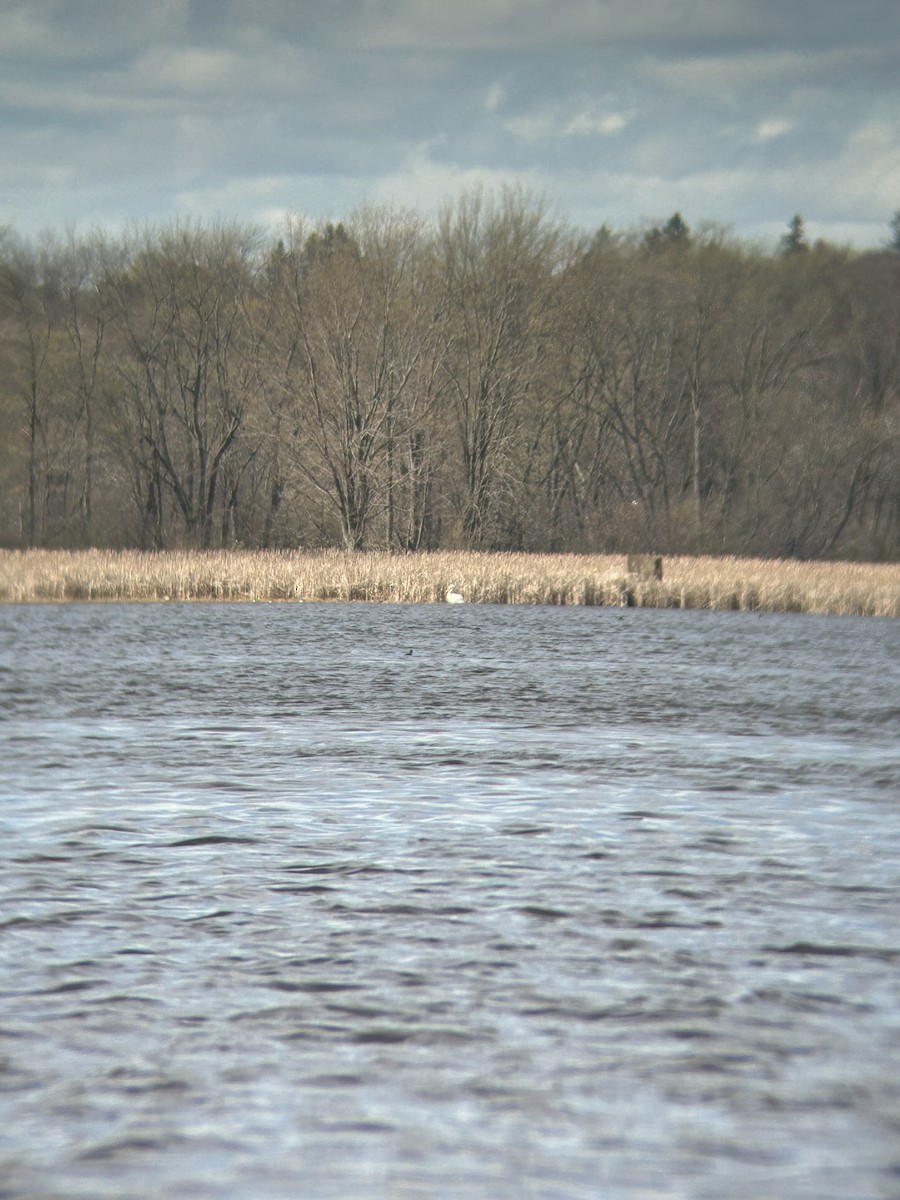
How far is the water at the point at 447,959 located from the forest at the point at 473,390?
29415 millimetres

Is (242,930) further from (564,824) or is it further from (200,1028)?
(564,824)

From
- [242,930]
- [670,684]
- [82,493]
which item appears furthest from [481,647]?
[82,493]

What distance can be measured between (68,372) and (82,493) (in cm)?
378

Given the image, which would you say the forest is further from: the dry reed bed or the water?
the water

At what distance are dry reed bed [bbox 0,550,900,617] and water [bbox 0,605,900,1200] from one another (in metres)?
15.3

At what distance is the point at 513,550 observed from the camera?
1663 inches

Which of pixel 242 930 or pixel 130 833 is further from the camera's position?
pixel 130 833

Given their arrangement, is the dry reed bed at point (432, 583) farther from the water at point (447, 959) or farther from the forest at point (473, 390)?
the water at point (447, 959)

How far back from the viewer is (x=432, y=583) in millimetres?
28641

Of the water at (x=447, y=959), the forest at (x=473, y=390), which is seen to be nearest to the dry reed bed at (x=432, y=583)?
the forest at (x=473, y=390)

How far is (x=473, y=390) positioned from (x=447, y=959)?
122ft

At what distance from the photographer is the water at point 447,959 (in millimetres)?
3523

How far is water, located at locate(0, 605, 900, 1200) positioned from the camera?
11.6ft

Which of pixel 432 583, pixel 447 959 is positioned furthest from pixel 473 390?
pixel 447 959
